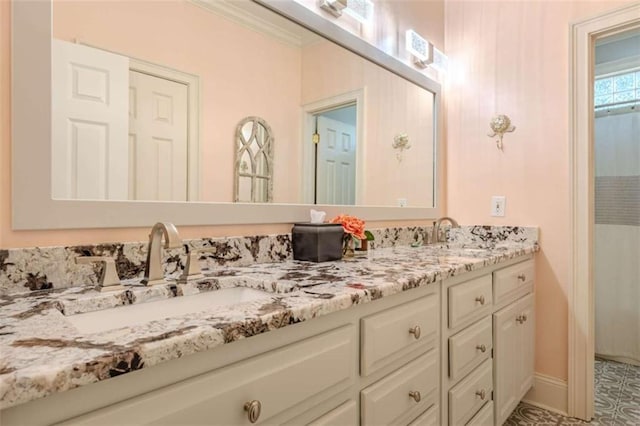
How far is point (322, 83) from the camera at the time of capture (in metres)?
1.61

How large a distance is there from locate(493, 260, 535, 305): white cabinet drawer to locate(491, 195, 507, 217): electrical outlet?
34 centimetres

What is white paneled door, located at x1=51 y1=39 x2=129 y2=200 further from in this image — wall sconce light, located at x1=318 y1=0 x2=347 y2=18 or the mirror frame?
wall sconce light, located at x1=318 y1=0 x2=347 y2=18

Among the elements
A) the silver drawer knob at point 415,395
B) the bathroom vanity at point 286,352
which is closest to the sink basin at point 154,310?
the bathroom vanity at point 286,352

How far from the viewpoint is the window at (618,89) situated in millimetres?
2684

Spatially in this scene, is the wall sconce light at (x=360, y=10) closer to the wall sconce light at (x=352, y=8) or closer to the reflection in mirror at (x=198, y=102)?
the wall sconce light at (x=352, y=8)

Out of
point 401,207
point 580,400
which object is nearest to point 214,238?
point 401,207

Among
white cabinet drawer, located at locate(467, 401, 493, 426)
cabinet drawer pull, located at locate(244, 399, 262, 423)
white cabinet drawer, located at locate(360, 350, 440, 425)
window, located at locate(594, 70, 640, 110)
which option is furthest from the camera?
window, located at locate(594, 70, 640, 110)

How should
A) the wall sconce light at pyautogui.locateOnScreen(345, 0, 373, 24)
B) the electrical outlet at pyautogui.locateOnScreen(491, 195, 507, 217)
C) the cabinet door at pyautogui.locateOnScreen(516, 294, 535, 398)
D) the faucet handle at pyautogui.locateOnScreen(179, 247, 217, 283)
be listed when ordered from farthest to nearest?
the electrical outlet at pyautogui.locateOnScreen(491, 195, 507, 217) < the cabinet door at pyautogui.locateOnScreen(516, 294, 535, 398) < the wall sconce light at pyautogui.locateOnScreen(345, 0, 373, 24) < the faucet handle at pyautogui.locateOnScreen(179, 247, 217, 283)

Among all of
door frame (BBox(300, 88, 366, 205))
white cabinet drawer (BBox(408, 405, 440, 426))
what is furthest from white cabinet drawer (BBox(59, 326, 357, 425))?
door frame (BBox(300, 88, 366, 205))

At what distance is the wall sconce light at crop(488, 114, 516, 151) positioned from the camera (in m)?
2.16

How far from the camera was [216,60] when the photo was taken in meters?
1.24

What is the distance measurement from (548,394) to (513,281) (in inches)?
29.2

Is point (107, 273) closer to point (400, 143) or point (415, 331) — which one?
point (415, 331)

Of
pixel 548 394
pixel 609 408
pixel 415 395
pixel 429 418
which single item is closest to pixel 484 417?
pixel 429 418
